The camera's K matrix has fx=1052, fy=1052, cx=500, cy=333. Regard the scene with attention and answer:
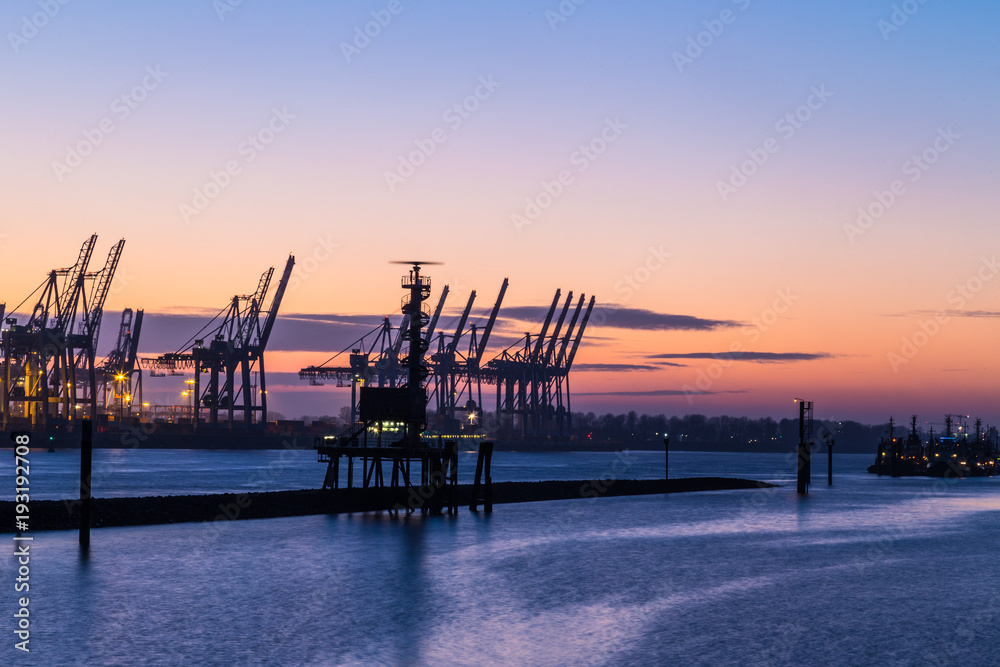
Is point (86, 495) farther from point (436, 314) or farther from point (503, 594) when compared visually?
point (436, 314)

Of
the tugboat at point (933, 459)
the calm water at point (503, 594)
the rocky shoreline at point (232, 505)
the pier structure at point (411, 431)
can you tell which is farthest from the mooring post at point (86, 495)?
the tugboat at point (933, 459)

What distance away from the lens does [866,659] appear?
21719 millimetres

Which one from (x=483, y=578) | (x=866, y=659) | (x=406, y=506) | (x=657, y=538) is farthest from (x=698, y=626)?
(x=406, y=506)

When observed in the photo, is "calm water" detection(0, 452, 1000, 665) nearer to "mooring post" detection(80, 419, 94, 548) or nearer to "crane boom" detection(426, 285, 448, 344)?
"mooring post" detection(80, 419, 94, 548)

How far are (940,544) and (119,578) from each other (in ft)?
114

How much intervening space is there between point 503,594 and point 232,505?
69.0ft

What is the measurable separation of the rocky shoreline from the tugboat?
8672cm

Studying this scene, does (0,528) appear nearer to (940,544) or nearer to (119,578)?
(119,578)

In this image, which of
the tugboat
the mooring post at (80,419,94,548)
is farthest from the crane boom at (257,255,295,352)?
the mooring post at (80,419,94,548)

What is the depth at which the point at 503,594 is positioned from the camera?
29.0 meters

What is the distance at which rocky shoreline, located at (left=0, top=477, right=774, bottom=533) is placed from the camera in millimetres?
38625

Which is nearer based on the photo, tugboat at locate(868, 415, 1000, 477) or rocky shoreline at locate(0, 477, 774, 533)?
rocky shoreline at locate(0, 477, 774, 533)

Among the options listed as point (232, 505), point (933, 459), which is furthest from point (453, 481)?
point (933, 459)

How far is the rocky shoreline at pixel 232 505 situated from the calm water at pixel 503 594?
155 centimetres
